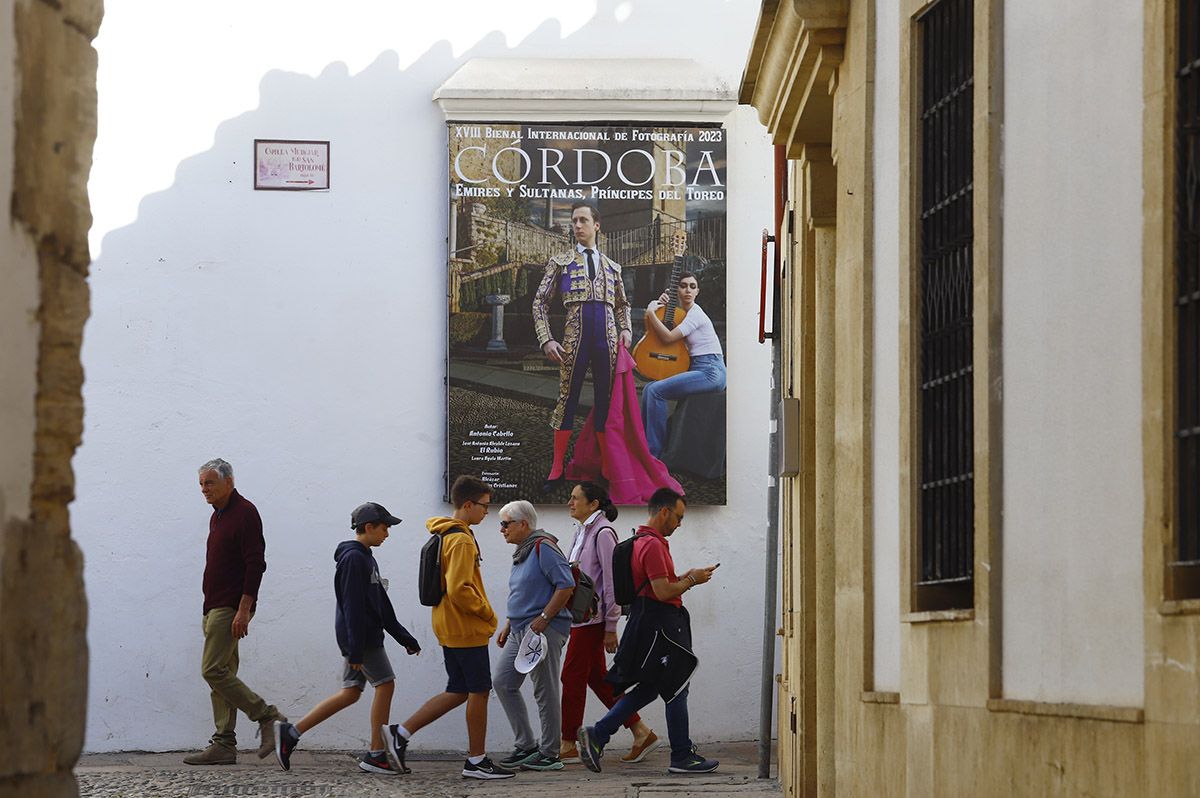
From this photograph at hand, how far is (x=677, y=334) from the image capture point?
1354cm

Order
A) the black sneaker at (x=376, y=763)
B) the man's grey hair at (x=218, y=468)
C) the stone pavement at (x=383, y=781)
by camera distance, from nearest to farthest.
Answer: the stone pavement at (x=383, y=781) < the black sneaker at (x=376, y=763) < the man's grey hair at (x=218, y=468)

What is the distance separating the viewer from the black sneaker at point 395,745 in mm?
11562

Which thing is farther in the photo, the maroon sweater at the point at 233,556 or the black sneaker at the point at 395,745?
the maroon sweater at the point at 233,556

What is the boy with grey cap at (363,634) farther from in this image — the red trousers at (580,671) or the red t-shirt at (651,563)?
the red t-shirt at (651,563)

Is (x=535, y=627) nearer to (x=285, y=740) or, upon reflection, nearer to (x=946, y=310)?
(x=285, y=740)

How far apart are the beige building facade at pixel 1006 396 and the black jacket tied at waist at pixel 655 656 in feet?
9.29

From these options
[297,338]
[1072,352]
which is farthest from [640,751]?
[1072,352]

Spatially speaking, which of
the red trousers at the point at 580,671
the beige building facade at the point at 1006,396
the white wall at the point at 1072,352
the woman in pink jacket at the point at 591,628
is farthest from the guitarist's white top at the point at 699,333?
the white wall at the point at 1072,352

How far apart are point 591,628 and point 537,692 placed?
0.62 metres

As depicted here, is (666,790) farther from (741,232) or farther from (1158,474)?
(1158,474)

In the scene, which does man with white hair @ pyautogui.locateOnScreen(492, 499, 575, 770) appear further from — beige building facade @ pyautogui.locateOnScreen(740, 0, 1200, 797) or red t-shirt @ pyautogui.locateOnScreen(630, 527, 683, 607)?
beige building facade @ pyautogui.locateOnScreen(740, 0, 1200, 797)

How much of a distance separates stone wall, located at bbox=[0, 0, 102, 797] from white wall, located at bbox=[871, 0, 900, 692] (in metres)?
3.02

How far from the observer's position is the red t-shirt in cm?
1126

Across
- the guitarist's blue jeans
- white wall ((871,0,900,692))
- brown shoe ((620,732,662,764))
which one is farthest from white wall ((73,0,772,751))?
white wall ((871,0,900,692))
